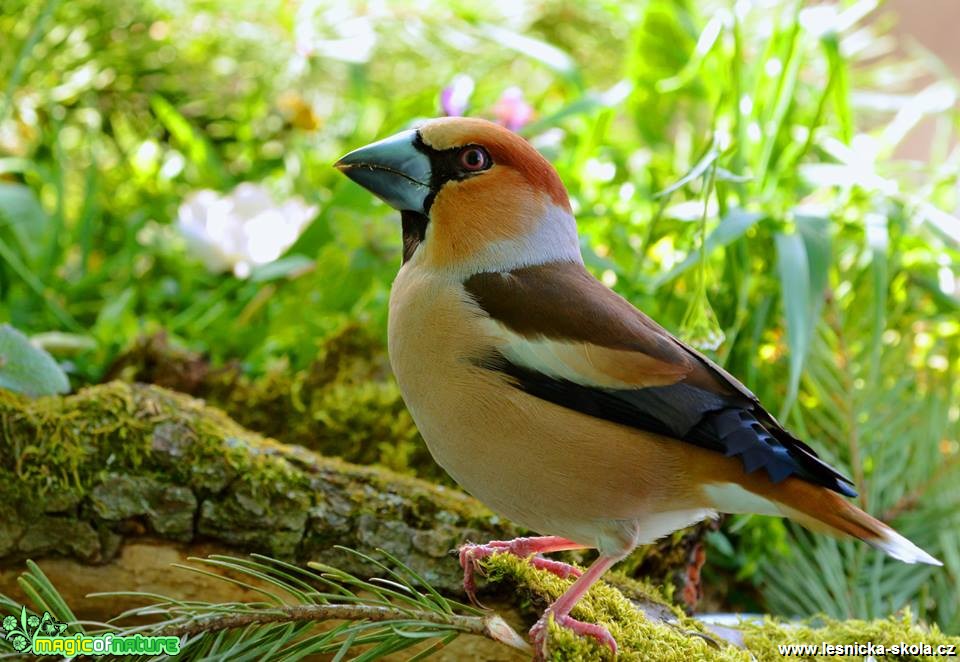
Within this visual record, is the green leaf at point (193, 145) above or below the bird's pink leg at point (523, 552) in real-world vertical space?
above

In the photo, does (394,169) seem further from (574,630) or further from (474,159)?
(574,630)

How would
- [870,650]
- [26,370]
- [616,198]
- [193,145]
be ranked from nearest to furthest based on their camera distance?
1. [870,650]
2. [26,370]
3. [616,198]
4. [193,145]

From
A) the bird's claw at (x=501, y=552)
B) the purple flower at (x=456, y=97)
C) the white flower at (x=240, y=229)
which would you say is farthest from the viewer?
the white flower at (x=240, y=229)

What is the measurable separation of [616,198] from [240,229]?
76 cm

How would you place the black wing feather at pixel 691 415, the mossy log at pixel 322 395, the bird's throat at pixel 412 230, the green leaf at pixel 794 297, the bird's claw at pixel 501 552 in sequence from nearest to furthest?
1. the black wing feather at pixel 691 415
2. the bird's claw at pixel 501 552
3. the bird's throat at pixel 412 230
4. the green leaf at pixel 794 297
5. the mossy log at pixel 322 395

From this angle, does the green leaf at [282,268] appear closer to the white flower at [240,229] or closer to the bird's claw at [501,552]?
the white flower at [240,229]

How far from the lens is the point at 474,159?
1.24 metres

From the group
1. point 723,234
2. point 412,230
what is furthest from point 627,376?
point 723,234

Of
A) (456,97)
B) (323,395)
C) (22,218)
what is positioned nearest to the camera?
(323,395)

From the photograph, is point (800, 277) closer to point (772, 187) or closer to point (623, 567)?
point (772, 187)

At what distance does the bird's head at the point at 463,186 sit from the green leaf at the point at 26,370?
48cm

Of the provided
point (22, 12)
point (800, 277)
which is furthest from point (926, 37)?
point (22, 12)

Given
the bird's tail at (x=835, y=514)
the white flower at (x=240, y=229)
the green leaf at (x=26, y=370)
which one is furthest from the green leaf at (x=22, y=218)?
the bird's tail at (x=835, y=514)

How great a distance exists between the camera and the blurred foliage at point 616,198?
5.37 ft
